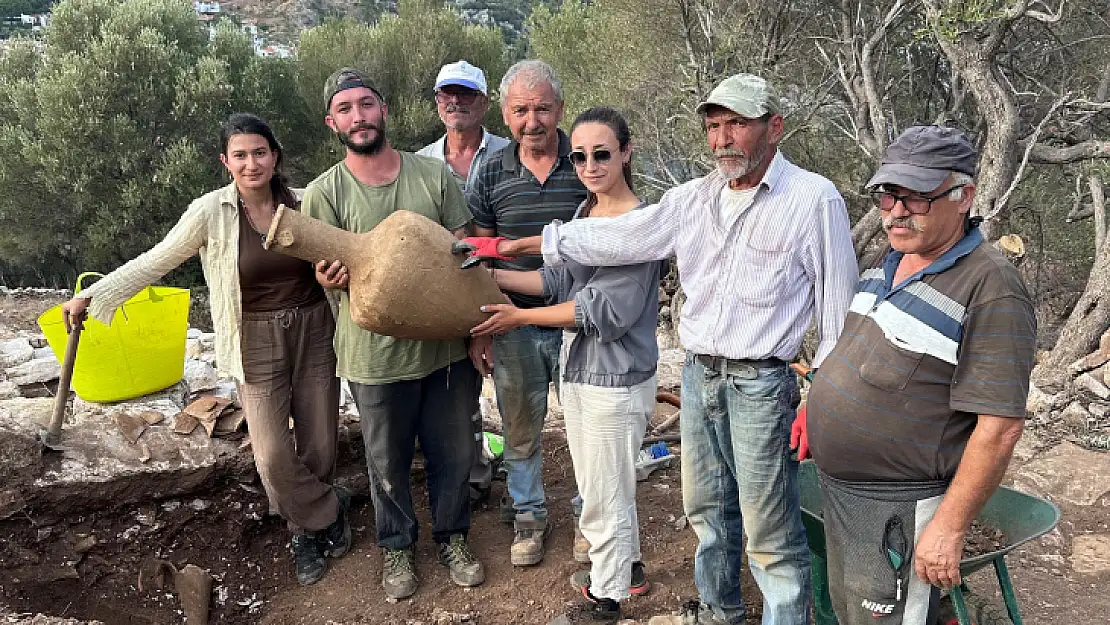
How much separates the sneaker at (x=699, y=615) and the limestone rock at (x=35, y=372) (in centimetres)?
378

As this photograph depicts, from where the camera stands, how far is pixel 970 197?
6.30ft

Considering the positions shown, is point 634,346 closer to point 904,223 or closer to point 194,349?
point 904,223

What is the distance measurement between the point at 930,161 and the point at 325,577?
3152 mm

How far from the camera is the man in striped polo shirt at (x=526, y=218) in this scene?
3164mm

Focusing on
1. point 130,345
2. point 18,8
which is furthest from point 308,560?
point 18,8

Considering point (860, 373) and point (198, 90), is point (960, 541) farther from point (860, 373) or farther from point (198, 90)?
point (198, 90)

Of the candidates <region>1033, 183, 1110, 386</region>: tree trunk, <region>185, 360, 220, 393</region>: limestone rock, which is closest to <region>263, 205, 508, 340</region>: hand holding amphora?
<region>185, 360, 220, 393</region>: limestone rock

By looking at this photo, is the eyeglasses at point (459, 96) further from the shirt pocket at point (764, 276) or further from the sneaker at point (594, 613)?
the sneaker at point (594, 613)

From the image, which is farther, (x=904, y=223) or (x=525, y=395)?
(x=525, y=395)

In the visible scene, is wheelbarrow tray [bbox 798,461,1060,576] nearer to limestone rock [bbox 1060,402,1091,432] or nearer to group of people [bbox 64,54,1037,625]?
group of people [bbox 64,54,1037,625]

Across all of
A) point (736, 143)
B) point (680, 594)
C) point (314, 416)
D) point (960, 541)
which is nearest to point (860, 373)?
point (960, 541)

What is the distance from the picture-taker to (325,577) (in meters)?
3.63

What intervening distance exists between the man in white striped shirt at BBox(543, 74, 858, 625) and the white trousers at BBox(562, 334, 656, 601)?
0.24 m

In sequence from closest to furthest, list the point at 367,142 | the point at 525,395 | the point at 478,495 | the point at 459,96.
A: the point at 367,142
the point at 525,395
the point at 459,96
the point at 478,495
